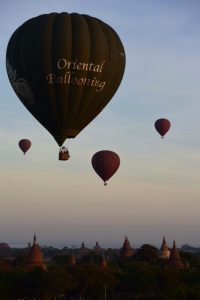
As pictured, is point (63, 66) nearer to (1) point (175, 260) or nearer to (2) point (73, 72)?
(2) point (73, 72)

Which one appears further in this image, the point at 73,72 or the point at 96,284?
the point at 96,284

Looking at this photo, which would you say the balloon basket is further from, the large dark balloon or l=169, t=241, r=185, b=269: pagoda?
l=169, t=241, r=185, b=269: pagoda

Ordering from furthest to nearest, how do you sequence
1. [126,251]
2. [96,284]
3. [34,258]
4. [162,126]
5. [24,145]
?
[126,251] < [34,258] < [24,145] < [162,126] < [96,284]

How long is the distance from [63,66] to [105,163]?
91.1ft

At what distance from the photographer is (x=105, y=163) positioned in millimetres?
63688

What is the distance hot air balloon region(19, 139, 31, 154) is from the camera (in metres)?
76.4

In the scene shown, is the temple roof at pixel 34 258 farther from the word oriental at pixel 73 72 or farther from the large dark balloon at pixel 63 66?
the word oriental at pixel 73 72

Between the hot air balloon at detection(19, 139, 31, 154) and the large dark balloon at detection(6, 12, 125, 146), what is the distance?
125 feet

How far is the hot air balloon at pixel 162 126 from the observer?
237ft

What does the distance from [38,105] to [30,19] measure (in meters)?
5.24

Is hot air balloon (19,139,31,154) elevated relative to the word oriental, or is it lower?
elevated

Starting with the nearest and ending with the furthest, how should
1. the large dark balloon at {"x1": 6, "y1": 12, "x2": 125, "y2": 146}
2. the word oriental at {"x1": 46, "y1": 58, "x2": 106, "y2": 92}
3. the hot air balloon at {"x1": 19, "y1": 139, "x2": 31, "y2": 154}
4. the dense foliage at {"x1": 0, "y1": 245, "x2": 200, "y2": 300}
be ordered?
the large dark balloon at {"x1": 6, "y1": 12, "x2": 125, "y2": 146} → the word oriental at {"x1": 46, "y1": 58, "x2": 106, "y2": 92} → the dense foliage at {"x1": 0, "y1": 245, "x2": 200, "y2": 300} → the hot air balloon at {"x1": 19, "y1": 139, "x2": 31, "y2": 154}

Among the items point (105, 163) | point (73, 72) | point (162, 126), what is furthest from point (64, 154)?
point (162, 126)

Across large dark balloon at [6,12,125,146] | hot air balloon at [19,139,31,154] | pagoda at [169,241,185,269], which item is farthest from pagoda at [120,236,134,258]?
large dark balloon at [6,12,125,146]
